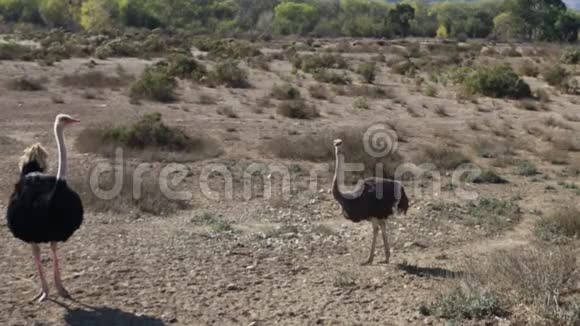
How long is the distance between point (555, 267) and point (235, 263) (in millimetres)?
3435

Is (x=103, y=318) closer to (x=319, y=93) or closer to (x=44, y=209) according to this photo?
(x=44, y=209)

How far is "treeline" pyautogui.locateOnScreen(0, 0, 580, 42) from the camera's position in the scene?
240ft

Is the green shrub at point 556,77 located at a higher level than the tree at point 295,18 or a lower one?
higher

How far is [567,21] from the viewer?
6981 centimetres

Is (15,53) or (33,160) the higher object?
(33,160)

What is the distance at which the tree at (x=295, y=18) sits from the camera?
89062 millimetres

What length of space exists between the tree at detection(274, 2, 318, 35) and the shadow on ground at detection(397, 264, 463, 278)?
79821 millimetres

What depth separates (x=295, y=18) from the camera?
94.1 metres

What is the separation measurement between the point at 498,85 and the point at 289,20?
66244mm

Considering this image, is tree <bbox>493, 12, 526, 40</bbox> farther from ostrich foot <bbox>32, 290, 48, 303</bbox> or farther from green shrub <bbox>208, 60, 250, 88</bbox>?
ostrich foot <bbox>32, 290, 48, 303</bbox>

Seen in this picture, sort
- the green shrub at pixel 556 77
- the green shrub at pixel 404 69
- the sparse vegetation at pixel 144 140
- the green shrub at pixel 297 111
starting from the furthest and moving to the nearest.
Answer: the green shrub at pixel 404 69, the green shrub at pixel 556 77, the green shrub at pixel 297 111, the sparse vegetation at pixel 144 140

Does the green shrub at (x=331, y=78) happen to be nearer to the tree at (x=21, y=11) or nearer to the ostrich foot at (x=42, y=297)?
the ostrich foot at (x=42, y=297)

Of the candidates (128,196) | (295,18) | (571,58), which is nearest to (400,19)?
(295,18)

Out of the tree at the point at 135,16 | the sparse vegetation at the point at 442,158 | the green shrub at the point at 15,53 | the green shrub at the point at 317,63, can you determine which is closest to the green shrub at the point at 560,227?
the sparse vegetation at the point at 442,158
